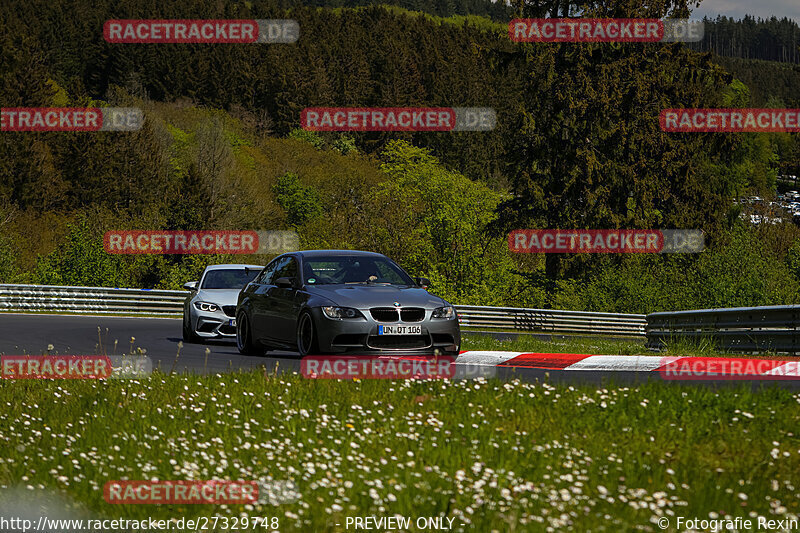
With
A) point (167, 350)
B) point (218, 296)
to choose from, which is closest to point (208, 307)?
point (218, 296)

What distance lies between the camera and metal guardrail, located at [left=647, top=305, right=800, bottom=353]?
1727 cm

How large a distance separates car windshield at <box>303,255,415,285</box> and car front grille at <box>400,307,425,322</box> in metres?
1.25

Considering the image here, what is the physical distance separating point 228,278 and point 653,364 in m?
10.2

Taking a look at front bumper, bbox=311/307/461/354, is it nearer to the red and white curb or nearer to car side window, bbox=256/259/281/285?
the red and white curb

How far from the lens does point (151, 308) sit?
3862 cm

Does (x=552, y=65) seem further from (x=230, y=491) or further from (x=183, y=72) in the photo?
(x=183, y=72)

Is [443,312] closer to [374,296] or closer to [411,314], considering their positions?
[411,314]

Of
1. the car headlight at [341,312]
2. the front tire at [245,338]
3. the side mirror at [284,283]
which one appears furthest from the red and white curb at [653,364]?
the front tire at [245,338]

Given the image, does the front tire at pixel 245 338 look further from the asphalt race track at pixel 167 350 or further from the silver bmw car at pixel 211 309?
the silver bmw car at pixel 211 309

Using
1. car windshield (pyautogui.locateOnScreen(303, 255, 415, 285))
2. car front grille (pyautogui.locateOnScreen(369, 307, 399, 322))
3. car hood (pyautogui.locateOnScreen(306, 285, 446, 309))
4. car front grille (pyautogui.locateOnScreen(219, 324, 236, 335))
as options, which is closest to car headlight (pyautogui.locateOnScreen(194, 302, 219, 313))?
car front grille (pyautogui.locateOnScreen(219, 324, 236, 335))

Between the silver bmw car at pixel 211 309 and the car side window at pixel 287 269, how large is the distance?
14.5ft

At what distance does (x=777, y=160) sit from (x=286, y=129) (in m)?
57.3

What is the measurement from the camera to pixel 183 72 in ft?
420

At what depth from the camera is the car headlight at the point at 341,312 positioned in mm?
Answer: 13336
